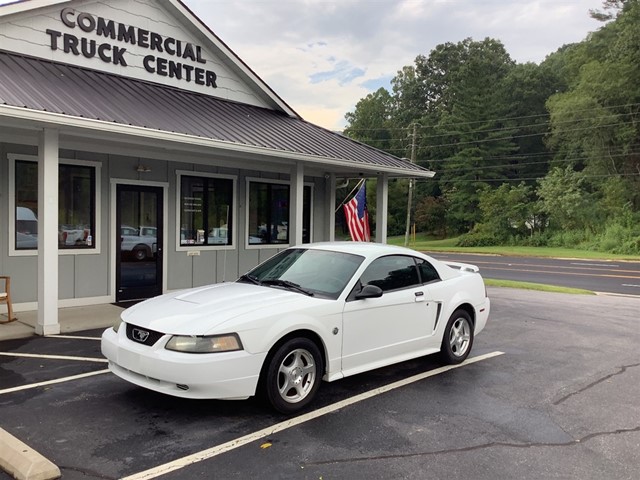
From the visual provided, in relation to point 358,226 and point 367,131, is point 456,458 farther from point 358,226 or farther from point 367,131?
point 367,131

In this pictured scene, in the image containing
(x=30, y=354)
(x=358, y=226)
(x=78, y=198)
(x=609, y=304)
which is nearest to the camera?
(x=30, y=354)

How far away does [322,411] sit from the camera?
471 cm

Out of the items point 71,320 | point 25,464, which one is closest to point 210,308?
point 25,464

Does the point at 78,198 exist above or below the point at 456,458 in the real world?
above

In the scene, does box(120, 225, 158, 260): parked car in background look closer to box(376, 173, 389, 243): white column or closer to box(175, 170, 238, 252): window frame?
box(175, 170, 238, 252): window frame

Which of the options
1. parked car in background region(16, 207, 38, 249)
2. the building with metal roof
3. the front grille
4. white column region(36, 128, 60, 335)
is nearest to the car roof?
the front grille

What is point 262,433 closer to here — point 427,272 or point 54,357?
point 427,272

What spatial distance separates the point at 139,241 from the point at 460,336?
6.73 metres

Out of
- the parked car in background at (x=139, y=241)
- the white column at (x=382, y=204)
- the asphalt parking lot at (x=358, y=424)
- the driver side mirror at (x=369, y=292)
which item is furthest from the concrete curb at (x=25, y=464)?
the white column at (x=382, y=204)

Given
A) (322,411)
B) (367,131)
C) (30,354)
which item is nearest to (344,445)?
(322,411)

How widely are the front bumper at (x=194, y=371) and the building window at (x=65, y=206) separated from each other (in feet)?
18.8

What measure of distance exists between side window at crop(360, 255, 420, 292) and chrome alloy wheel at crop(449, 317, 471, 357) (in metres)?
0.89

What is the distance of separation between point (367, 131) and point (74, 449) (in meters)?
77.1

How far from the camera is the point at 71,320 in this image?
824 cm
